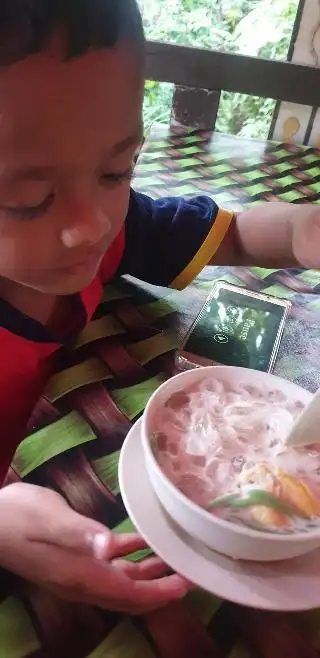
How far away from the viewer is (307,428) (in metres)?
0.42

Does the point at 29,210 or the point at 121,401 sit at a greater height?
the point at 29,210

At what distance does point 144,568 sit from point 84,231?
0.71 ft

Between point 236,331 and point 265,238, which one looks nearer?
point 236,331

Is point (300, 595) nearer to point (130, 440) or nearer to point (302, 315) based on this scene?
point (130, 440)

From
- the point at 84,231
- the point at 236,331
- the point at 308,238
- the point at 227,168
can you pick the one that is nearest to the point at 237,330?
the point at 236,331

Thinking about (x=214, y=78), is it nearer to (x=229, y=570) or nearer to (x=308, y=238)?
(x=308, y=238)

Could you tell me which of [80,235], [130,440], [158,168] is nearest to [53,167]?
[80,235]

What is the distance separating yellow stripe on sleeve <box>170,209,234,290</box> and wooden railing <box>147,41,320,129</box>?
40 centimetres

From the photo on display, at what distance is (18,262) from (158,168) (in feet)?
1.73

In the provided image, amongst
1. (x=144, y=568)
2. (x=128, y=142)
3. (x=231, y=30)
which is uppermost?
(x=128, y=142)

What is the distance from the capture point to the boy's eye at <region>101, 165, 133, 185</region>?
1.34ft

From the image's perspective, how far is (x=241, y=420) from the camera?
1.47 ft

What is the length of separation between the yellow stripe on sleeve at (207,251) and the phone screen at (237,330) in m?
0.04

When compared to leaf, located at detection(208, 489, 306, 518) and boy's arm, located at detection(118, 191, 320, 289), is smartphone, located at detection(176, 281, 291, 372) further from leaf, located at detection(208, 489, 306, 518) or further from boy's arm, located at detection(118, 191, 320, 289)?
leaf, located at detection(208, 489, 306, 518)
